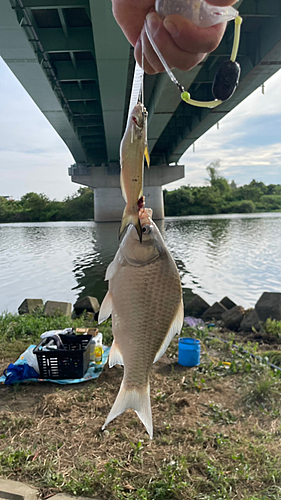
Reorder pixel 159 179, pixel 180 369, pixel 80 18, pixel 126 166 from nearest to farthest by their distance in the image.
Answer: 1. pixel 126 166
2. pixel 180 369
3. pixel 80 18
4. pixel 159 179

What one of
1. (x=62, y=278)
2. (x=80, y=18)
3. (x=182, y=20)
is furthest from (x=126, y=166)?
(x=62, y=278)

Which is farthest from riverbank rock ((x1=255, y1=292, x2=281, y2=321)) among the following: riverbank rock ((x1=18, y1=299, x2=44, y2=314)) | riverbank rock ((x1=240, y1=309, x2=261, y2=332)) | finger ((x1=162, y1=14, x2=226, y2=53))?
finger ((x1=162, y1=14, x2=226, y2=53))

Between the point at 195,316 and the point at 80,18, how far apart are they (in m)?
8.82

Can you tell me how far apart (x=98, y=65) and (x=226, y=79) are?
1028cm

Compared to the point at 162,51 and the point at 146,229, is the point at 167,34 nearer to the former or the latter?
the point at 162,51

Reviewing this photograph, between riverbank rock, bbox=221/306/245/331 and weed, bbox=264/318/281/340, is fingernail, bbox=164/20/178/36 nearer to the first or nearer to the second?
weed, bbox=264/318/281/340

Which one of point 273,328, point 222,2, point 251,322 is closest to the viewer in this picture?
point 222,2

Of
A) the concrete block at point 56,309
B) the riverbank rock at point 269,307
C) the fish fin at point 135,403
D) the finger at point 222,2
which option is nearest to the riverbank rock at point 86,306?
the concrete block at point 56,309

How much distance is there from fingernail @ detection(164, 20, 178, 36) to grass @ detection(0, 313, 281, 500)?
11.3 ft

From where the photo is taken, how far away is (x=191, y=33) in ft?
5.35

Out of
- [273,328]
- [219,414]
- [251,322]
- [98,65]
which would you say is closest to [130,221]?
[219,414]

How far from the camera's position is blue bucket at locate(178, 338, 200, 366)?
6402 mm

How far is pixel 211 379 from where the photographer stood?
5992 millimetres

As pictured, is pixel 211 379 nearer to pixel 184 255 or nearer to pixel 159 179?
pixel 184 255
